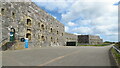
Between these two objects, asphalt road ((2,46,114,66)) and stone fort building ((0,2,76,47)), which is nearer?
asphalt road ((2,46,114,66))

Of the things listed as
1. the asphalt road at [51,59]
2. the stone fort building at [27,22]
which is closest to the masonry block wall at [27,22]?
the stone fort building at [27,22]

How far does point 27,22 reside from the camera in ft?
55.4

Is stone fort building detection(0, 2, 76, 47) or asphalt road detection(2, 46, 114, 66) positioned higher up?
stone fort building detection(0, 2, 76, 47)

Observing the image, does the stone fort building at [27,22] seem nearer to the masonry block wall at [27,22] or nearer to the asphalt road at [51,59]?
the masonry block wall at [27,22]

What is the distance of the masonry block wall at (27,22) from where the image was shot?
12.5 metres

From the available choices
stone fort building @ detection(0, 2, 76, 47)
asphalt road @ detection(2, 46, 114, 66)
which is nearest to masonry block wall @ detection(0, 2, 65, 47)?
stone fort building @ detection(0, 2, 76, 47)

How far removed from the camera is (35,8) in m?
18.9

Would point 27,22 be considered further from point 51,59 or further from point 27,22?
point 51,59

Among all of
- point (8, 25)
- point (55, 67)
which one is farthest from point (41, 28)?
point (55, 67)

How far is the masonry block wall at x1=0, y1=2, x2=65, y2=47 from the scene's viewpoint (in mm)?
12531

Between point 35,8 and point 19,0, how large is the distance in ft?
13.8

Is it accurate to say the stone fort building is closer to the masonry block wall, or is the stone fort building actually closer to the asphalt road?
the masonry block wall

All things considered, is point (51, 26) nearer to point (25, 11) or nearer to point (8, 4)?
point (25, 11)

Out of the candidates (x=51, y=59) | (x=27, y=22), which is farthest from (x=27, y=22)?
(x=51, y=59)
